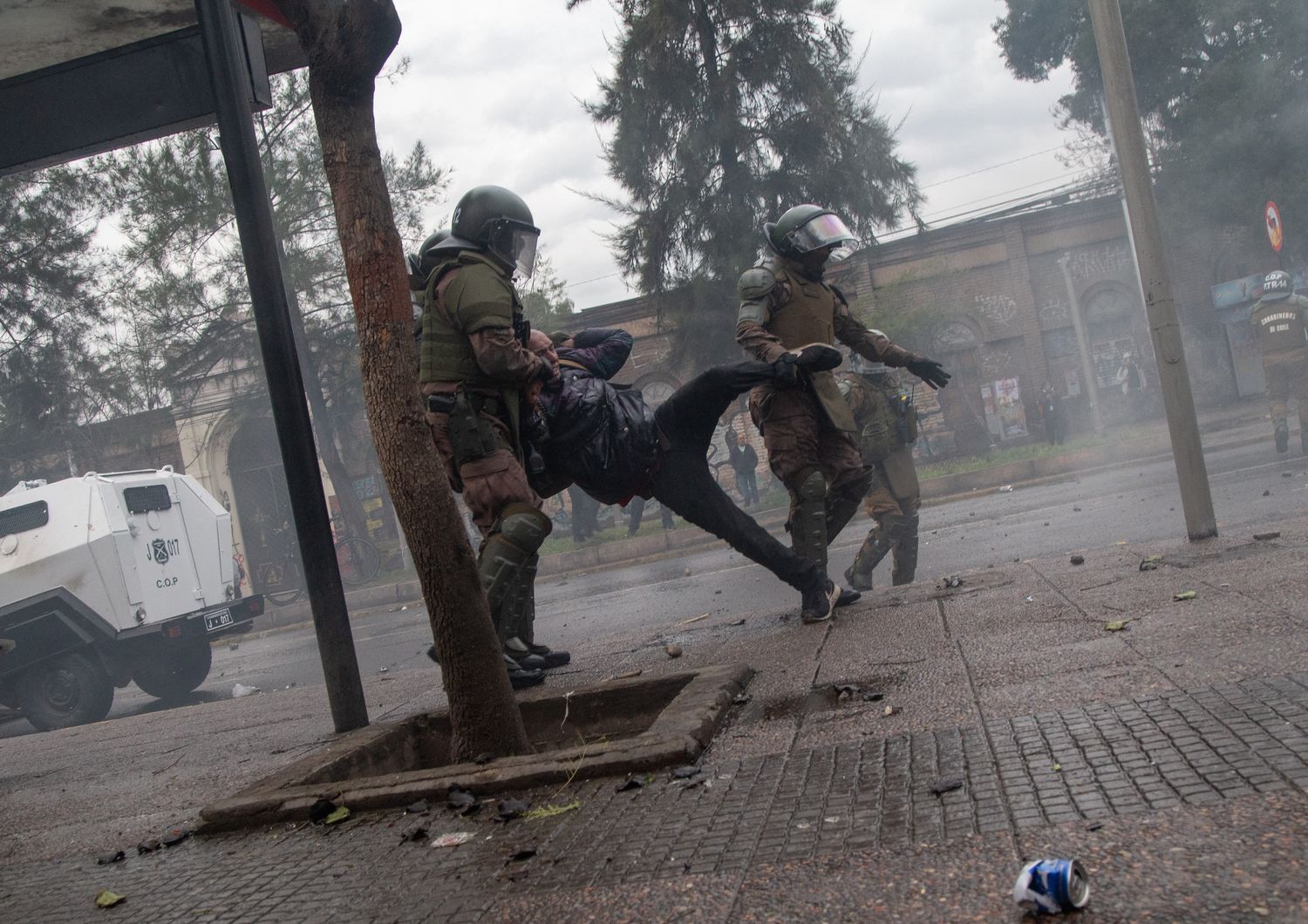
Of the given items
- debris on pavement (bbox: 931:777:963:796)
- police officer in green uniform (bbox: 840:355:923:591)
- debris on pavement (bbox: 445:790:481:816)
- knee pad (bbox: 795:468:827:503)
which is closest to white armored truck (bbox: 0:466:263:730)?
police officer in green uniform (bbox: 840:355:923:591)

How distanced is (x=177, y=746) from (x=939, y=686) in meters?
3.42

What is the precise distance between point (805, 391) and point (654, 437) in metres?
0.99

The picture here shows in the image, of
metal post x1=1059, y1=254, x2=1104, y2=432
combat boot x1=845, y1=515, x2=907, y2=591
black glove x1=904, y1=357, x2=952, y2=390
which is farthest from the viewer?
metal post x1=1059, y1=254, x2=1104, y2=432

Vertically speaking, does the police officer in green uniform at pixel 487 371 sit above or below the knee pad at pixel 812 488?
above

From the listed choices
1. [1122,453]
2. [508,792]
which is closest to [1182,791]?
[508,792]

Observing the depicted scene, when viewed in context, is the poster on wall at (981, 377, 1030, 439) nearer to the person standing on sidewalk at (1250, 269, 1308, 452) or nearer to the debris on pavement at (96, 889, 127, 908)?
the person standing on sidewalk at (1250, 269, 1308, 452)

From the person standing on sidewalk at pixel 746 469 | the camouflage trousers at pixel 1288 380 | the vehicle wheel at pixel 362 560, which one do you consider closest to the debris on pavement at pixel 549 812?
the camouflage trousers at pixel 1288 380

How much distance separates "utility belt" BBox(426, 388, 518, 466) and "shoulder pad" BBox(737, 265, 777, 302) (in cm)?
172

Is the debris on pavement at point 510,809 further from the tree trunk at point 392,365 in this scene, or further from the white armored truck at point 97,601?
the white armored truck at point 97,601

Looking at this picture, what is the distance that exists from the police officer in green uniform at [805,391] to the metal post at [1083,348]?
925 inches

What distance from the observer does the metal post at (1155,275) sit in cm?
548

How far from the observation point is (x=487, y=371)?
4199 mm

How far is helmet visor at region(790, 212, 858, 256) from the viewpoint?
18.7 ft

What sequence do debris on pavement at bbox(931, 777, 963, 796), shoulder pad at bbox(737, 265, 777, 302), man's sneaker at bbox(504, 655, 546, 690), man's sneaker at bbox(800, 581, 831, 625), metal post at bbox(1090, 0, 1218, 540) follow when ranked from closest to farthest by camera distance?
debris on pavement at bbox(931, 777, 963, 796) → man's sneaker at bbox(504, 655, 546, 690) → man's sneaker at bbox(800, 581, 831, 625) → metal post at bbox(1090, 0, 1218, 540) → shoulder pad at bbox(737, 265, 777, 302)
